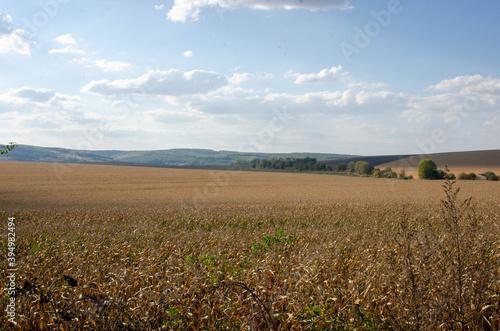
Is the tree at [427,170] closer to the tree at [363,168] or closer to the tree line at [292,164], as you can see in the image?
the tree at [363,168]

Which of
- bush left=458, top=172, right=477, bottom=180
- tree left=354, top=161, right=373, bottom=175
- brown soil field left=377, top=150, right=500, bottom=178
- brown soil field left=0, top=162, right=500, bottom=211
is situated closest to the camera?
brown soil field left=0, top=162, right=500, bottom=211

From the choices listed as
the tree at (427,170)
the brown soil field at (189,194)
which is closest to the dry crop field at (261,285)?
the brown soil field at (189,194)

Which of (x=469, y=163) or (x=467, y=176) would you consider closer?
(x=467, y=176)

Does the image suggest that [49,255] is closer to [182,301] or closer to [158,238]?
[158,238]

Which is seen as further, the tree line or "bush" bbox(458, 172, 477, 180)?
the tree line

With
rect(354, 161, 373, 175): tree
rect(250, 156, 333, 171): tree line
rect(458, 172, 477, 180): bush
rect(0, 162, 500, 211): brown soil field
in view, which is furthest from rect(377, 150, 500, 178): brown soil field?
rect(0, 162, 500, 211): brown soil field

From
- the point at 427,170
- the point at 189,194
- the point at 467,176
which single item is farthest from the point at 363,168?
the point at 189,194

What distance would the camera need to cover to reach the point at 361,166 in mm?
93875

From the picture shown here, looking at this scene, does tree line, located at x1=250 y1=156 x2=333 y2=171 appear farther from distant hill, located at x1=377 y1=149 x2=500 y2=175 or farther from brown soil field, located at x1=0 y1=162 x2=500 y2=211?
brown soil field, located at x1=0 y1=162 x2=500 y2=211

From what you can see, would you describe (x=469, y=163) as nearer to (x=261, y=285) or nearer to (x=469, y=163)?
(x=469, y=163)

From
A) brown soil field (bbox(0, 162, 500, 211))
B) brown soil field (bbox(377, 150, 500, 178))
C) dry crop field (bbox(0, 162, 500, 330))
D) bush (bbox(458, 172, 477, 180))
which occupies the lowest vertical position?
brown soil field (bbox(0, 162, 500, 211))

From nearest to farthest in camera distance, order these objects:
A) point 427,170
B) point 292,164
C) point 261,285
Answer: point 261,285 → point 427,170 → point 292,164

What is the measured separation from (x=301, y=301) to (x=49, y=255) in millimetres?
6178

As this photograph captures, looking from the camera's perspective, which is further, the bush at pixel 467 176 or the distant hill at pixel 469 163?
the distant hill at pixel 469 163
